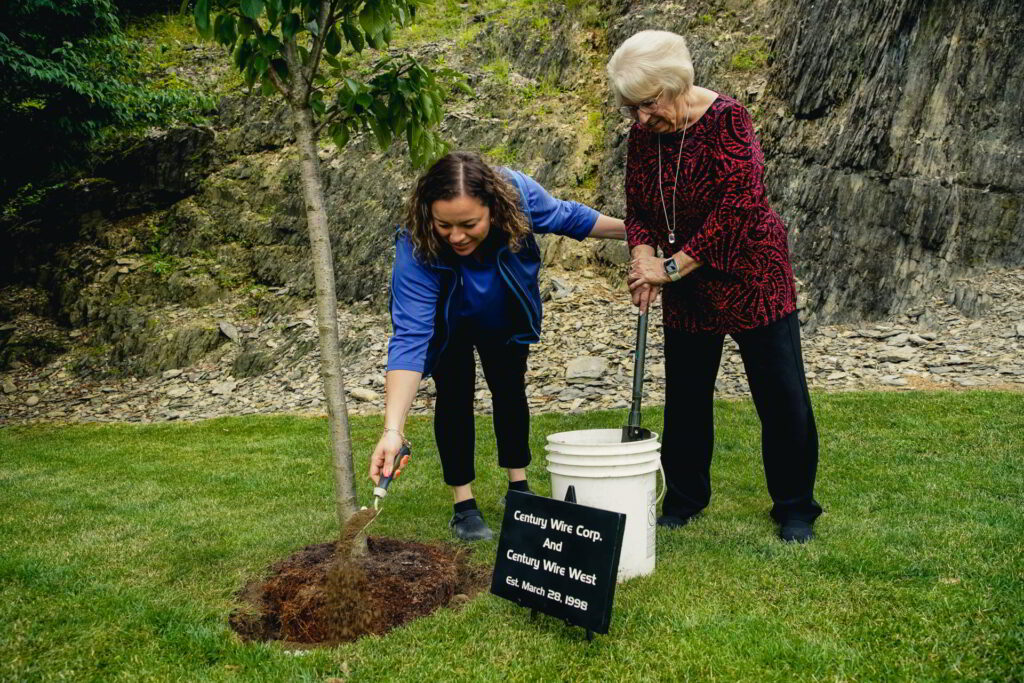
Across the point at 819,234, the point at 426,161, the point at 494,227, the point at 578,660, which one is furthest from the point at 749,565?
the point at 819,234

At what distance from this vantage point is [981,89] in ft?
37.2

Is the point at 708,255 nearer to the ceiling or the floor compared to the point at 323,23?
nearer to the floor

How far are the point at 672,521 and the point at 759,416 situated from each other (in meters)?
0.68

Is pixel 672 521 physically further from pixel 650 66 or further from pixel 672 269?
pixel 650 66

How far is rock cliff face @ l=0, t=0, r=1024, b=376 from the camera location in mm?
11094

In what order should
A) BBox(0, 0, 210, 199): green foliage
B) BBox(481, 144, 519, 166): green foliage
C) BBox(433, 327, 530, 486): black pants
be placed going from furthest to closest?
BBox(481, 144, 519, 166): green foliage < BBox(0, 0, 210, 199): green foliage < BBox(433, 327, 530, 486): black pants

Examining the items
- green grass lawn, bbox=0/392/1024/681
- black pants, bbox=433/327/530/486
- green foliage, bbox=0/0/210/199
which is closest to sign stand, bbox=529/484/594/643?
green grass lawn, bbox=0/392/1024/681

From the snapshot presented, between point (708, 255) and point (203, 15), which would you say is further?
point (708, 255)

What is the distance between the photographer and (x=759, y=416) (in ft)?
11.6

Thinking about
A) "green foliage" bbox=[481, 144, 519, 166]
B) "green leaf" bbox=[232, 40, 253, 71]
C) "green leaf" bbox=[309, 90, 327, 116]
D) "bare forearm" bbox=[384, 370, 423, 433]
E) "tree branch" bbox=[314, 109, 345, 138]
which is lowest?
"bare forearm" bbox=[384, 370, 423, 433]

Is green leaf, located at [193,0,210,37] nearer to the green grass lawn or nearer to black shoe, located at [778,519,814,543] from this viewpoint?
the green grass lawn

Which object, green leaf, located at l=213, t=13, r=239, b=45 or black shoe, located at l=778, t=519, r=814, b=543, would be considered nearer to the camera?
green leaf, located at l=213, t=13, r=239, b=45

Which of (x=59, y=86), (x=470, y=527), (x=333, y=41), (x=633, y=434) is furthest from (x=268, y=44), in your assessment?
(x=59, y=86)

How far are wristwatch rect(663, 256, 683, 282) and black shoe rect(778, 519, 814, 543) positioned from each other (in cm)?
124
